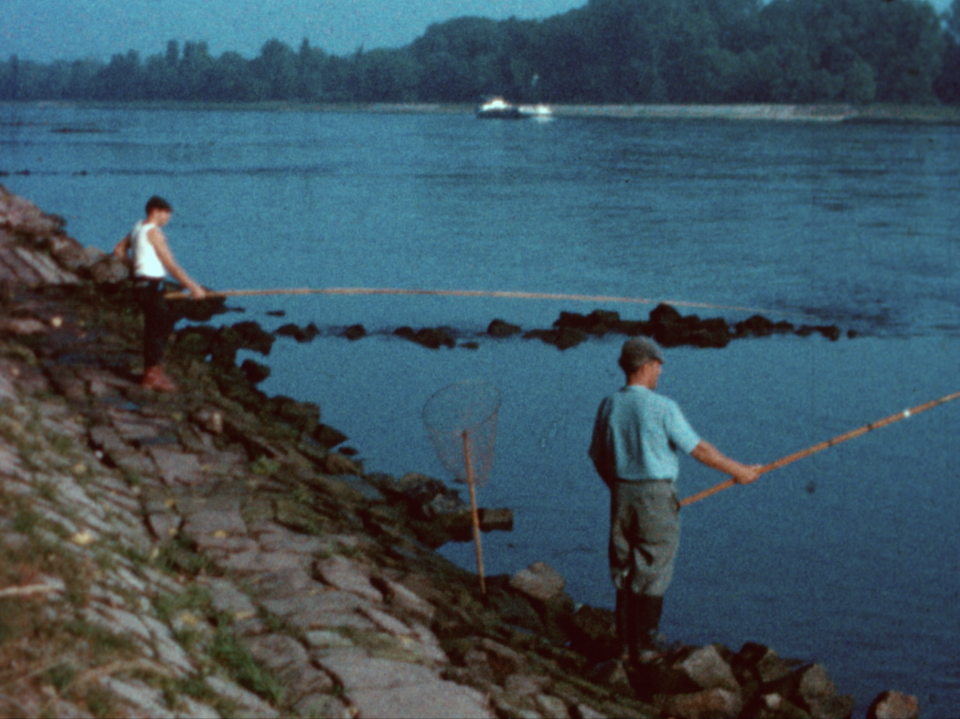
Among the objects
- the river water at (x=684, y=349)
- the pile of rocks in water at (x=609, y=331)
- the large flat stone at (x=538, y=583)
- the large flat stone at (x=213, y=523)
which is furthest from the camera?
the pile of rocks in water at (x=609, y=331)

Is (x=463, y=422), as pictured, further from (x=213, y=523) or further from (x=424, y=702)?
(x=424, y=702)

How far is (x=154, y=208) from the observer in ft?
30.4

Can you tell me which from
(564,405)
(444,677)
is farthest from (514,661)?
(564,405)

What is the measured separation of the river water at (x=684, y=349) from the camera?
9.57 metres

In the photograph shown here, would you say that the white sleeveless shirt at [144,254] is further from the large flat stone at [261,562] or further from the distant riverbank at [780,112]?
the distant riverbank at [780,112]

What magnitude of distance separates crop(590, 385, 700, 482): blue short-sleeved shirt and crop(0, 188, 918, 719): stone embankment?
1.23 meters

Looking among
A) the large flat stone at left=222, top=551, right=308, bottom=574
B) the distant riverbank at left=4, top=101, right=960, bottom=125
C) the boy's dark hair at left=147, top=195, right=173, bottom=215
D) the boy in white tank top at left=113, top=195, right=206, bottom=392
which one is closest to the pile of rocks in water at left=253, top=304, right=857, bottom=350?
the boy in white tank top at left=113, top=195, right=206, bottom=392

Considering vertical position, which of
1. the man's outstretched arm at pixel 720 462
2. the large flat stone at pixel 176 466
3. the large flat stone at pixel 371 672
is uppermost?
the man's outstretched arm at pixel 720 462

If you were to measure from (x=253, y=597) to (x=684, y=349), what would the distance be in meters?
12.9

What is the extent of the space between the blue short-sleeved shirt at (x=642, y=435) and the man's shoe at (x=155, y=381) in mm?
5105

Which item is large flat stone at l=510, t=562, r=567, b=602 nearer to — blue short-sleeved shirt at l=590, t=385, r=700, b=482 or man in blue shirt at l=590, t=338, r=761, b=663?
man in blue shirt at l=590, t=338, r=761, b=663

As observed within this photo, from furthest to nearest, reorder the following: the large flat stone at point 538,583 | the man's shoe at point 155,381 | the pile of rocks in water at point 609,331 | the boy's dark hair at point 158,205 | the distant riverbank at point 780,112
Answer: the distant riverbank at point 780,112 → the pile of rocks in water at point 609,331 → the man's shoe at point 155,381 → the boy's dark hair at point 158,205 → the large flat stone at point 538,583

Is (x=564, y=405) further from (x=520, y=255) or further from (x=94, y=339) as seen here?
(x=520, y=255)

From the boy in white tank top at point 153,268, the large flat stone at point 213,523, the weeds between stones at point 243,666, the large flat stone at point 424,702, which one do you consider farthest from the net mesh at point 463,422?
the weeds between stones at point 243,666
